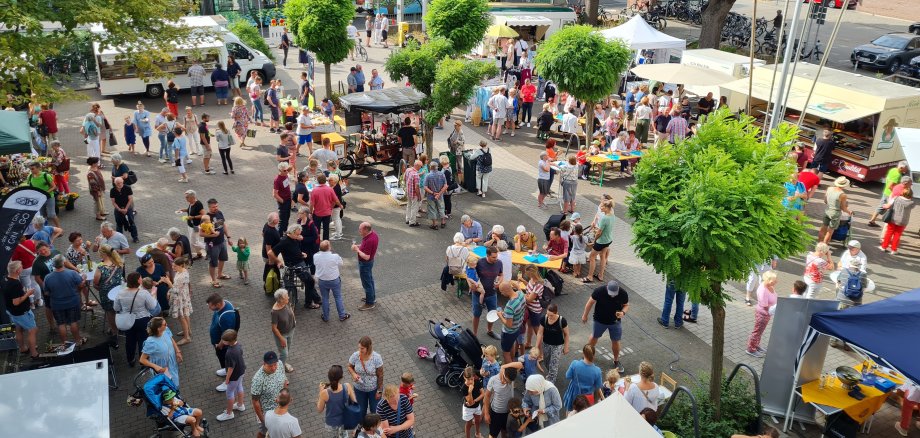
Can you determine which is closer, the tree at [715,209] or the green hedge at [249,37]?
the tree at [715,209]

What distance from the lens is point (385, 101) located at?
16.5 meters

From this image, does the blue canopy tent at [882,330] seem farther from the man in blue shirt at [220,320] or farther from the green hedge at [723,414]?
the man in blue shirt at [220,320]

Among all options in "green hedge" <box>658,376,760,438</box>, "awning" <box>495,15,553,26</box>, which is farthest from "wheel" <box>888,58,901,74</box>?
"green hedge" <box>658,376,760,438</box>

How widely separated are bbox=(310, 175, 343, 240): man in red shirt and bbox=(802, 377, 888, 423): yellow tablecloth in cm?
811

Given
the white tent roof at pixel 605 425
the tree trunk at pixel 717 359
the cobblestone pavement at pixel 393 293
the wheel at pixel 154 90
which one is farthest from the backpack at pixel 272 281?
the wheel at pixel 154 90

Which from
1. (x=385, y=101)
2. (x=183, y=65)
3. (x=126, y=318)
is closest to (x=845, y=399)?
(x=126, y=318)

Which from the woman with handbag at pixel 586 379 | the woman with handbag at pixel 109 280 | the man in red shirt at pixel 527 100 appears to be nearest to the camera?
the woman with handbag at pixel 586 379

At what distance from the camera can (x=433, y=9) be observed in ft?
75.1

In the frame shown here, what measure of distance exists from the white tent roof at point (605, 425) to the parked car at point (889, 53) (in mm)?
28464

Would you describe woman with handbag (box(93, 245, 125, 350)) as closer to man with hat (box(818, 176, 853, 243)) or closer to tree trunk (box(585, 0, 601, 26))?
man with hat (box(818, 176, 853, 243))

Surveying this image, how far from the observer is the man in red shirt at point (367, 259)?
35.8 feet

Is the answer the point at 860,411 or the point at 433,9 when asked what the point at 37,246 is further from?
the point at 433,9

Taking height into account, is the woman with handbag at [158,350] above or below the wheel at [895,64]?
below

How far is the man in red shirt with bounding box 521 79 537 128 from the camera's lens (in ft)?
68.6
